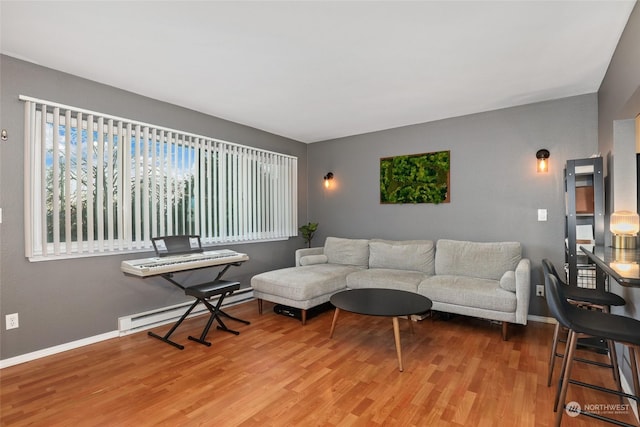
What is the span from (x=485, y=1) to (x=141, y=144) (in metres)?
3.36

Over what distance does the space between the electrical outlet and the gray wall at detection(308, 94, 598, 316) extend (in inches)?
158

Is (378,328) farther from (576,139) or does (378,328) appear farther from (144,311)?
(576,139)

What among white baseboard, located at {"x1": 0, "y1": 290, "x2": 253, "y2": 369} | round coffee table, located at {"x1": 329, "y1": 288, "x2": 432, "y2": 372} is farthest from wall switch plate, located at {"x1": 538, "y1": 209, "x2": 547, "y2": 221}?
white baseboard, located at {"x1": 0, "y1": 290, "x2": 253, "y2": 369}

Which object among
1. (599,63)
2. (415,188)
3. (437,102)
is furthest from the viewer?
(415,188)

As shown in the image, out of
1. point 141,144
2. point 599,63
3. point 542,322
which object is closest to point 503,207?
point 542,322

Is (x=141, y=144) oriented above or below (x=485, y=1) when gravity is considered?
below

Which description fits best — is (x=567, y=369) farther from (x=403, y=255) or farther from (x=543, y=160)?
(x=543, y=160)

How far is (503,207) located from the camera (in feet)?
12.6

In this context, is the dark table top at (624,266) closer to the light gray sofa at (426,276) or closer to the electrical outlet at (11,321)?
the light gray sofa at (426,276)

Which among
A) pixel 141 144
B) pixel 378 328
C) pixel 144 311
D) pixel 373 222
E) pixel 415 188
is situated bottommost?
pixel 378 328

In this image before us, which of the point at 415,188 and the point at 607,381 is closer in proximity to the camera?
the point at 607,381

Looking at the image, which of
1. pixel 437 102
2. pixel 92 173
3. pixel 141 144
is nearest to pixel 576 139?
pixel 437 102

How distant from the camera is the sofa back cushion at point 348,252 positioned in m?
4.51

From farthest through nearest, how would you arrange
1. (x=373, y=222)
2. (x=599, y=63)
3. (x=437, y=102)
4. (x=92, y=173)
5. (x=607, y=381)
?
(x=373, y=222) → (x=437, y=102) → (x=92, y=173) → (x=599, y=63) → (x=607, y=381)
